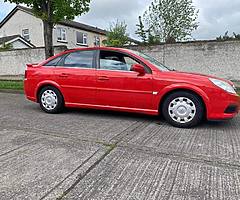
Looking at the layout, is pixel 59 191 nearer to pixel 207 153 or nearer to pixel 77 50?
pixel 207 153

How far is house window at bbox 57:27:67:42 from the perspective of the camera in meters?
28.4

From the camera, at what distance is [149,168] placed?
3.01m

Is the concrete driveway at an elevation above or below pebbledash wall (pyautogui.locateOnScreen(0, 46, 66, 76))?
below

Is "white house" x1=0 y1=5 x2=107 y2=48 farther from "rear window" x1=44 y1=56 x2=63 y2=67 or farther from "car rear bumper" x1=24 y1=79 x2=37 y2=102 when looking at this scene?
"rear window" x1=44 y1=56 x2=63 y2=67

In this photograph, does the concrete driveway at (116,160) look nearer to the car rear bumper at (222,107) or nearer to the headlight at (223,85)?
the car rear bumper at (222,107)

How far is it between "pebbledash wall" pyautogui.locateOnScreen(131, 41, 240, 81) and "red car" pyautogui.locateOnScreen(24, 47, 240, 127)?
19.3 ft

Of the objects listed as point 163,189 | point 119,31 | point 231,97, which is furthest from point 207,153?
point 119,31

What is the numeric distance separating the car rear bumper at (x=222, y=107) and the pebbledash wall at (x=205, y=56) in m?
6.27

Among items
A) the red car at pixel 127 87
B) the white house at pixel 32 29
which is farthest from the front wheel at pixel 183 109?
the white house at pixel 32 29

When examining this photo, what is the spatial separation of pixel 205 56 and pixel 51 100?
732cm

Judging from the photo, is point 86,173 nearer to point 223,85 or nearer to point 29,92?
point 223,85

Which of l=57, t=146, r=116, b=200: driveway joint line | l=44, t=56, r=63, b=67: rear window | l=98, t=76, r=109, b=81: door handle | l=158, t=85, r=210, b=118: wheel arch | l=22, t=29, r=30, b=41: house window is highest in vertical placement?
l=22, t=29, r=30, b=41: house window

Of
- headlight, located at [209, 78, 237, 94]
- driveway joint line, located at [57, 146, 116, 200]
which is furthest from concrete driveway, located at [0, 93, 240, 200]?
headlight, located at [209, 78, 237, 94]

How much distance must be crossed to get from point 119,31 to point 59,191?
27.2 meters
